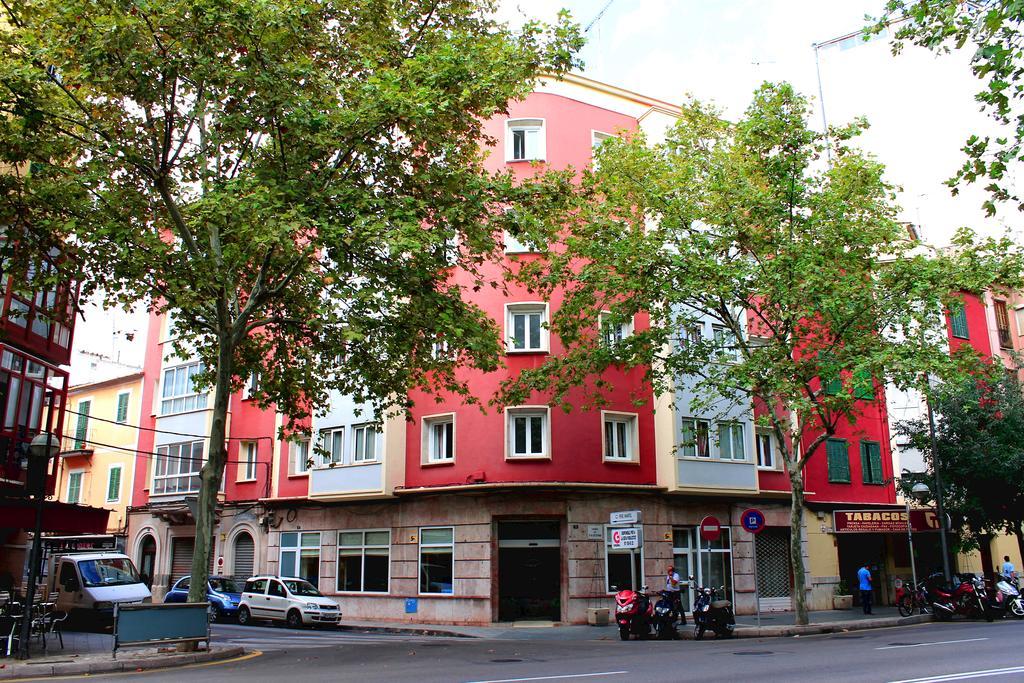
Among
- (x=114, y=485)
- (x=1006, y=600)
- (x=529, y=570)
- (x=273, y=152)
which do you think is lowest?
(x=1006, y=600)

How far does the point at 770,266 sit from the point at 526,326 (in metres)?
8.09

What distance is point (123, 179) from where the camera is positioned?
17.8 metres

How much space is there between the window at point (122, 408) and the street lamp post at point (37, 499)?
24.7 metres

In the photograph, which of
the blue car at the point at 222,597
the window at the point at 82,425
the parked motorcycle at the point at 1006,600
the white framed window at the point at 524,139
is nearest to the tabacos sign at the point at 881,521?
the parked motorcycle at the point at 1006,600

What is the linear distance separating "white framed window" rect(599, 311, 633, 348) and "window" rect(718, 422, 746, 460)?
454 cm

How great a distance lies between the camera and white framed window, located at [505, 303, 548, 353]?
26.4m

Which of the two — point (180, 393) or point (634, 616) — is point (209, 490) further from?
point (180, 393)

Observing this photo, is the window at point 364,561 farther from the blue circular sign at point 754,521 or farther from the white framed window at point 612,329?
the blue circular sign at point 754,521

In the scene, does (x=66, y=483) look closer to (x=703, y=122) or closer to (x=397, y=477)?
(x=397, y=477)

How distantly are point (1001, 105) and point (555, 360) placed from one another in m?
14.7

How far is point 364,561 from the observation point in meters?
28.3

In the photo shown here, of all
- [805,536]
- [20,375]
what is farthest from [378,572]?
[805,536]

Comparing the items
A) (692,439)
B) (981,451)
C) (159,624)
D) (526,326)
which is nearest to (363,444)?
(526,326)

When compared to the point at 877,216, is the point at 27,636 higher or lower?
lower
